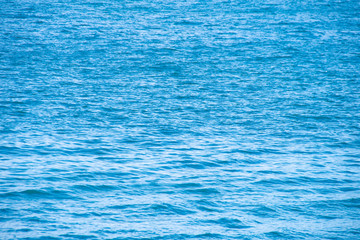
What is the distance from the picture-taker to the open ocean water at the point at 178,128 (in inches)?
1047

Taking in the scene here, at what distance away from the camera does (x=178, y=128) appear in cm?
3719

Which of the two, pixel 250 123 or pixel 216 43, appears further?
pixel 216 43

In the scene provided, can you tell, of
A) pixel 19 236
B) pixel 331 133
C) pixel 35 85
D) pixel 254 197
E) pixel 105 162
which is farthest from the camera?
pixel 35 85

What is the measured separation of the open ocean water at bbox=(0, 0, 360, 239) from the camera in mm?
26594

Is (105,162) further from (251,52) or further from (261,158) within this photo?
(251,52)

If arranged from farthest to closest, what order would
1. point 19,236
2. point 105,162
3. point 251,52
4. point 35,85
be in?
point 251,52, point 35,85, point 105,162, point 19,236

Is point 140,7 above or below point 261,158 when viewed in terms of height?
above

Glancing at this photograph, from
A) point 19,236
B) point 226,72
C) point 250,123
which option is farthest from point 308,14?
point 19,236

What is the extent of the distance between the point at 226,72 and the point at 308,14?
26514 millimetres

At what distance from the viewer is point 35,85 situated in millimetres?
45031

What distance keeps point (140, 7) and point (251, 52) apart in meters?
23.0

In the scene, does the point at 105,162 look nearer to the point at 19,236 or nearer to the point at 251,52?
the point at 19,236

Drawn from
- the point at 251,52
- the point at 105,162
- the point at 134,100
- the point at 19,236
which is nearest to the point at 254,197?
the point at 105,162

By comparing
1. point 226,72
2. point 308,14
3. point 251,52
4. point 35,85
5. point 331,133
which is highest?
point 308,14
